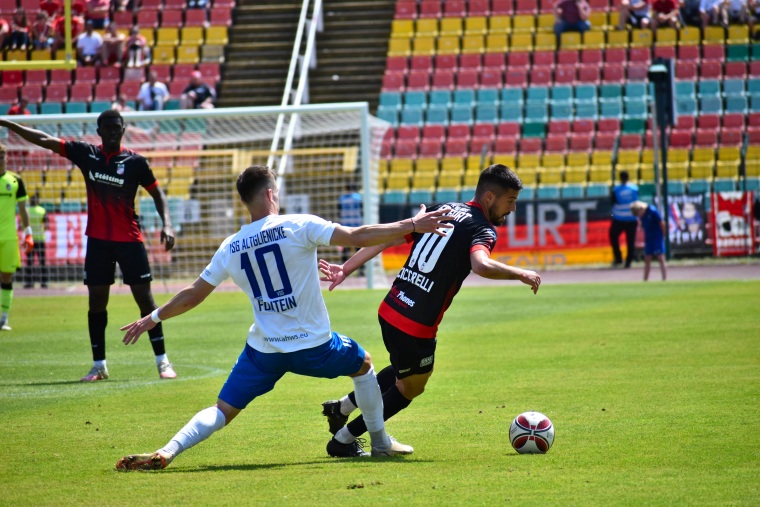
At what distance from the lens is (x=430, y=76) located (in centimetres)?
3350

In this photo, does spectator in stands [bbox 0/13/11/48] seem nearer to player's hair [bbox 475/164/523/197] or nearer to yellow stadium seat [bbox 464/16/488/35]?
yellow stadium seat [bbox 464/16/488/35]

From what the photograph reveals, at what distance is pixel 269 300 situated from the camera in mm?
6719

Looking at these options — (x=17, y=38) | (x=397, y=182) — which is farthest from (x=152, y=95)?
(x=397, y=182)

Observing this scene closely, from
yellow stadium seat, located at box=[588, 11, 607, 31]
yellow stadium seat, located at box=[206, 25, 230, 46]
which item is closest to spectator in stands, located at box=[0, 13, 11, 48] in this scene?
yellow stadium seat, located at box=[206, 25, 230, 46]

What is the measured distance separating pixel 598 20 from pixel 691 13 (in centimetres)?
274

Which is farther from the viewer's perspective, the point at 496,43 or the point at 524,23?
the point at 524,23

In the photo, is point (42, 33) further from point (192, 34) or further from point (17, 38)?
point (192, 34)

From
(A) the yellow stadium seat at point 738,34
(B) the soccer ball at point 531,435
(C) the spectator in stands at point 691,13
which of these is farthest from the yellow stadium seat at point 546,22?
(B) the soccer ball at point 531,435

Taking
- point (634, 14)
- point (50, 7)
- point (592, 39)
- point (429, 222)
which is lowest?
point (429, 222)

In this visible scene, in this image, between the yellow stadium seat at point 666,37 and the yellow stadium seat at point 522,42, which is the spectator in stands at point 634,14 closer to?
the yellow stadium seat at point 666,37

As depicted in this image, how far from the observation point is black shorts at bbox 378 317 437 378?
23.8 ft

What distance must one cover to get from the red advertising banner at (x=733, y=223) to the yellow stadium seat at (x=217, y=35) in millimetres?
17383

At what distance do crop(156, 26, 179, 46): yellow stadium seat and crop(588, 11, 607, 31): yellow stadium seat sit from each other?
43.7ft

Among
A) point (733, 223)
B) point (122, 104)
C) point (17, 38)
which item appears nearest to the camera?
point (733, 223)
